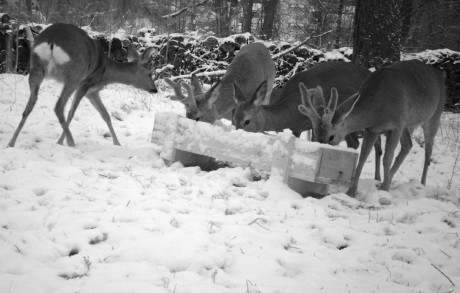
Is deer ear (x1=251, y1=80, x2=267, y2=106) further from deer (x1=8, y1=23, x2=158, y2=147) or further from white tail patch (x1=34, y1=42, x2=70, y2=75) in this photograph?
white tail patch (x1=34, y1=42, x2=70, y2=75)

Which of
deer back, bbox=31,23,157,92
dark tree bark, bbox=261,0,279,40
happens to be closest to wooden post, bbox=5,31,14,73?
deer back, bbox=31,23,157,92

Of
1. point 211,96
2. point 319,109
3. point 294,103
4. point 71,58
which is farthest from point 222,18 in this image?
point 319,109

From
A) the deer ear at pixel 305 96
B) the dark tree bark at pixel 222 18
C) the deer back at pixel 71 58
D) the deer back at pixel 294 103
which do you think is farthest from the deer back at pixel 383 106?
the dark tree bark at pixel 222 18

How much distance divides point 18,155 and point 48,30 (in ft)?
6.23

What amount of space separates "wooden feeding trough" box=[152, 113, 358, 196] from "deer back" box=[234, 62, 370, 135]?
1137mm

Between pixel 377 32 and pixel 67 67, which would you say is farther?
pixel 377 32

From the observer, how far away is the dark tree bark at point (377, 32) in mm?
7098

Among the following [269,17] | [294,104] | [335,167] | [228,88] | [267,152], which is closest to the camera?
[335,167]

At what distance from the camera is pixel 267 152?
14.2 ft

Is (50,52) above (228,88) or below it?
above

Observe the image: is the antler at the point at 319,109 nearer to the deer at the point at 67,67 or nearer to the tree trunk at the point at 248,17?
the deer at the point at 67,67

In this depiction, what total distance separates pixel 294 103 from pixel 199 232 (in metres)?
3.69

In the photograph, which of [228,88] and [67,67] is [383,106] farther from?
[67,67]

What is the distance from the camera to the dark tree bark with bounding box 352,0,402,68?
279 inches
